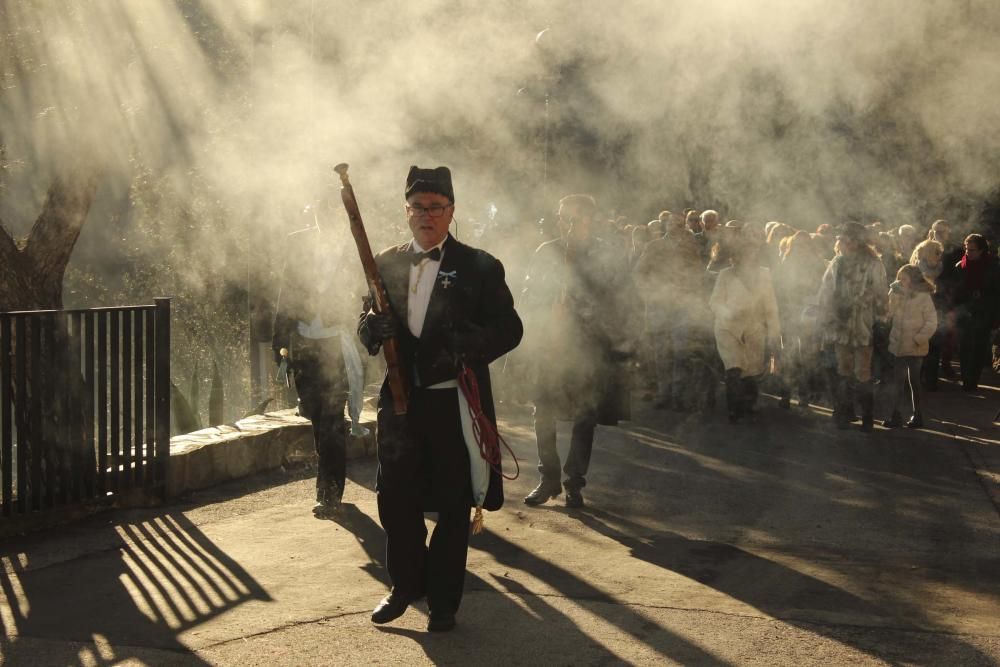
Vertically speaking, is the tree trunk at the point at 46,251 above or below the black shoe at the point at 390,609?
above

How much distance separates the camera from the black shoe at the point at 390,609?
16.2 ft

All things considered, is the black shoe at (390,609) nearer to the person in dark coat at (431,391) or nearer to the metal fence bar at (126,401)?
the person in dark coat at (431,391)

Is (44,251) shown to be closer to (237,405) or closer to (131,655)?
(131,655)

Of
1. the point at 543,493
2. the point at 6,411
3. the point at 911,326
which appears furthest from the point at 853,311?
the point at 6,411

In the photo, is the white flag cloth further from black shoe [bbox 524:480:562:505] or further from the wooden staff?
black shoe [bbox 524:480:562:505]

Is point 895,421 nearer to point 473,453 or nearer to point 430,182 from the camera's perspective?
point 473,453

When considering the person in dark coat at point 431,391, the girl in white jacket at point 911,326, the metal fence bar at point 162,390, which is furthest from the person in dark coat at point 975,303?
the person in dark coat at point 431,391

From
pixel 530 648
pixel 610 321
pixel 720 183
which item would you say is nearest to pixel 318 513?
pixel 610 321

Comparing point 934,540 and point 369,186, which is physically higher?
point 369,186

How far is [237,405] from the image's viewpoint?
26844mm

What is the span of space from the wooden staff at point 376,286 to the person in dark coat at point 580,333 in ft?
9.18

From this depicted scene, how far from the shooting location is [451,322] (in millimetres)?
5113

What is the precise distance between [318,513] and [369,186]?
474cm

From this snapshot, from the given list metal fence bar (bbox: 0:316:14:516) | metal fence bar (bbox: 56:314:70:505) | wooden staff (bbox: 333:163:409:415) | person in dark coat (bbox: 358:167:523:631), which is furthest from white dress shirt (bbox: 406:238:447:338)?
metal fence bar (bbox: 56:314:70:505)
